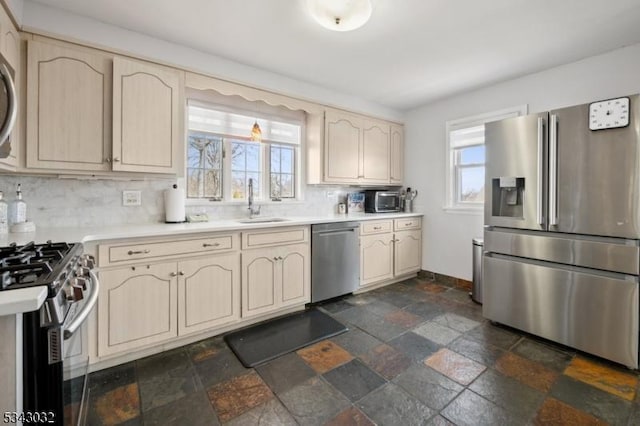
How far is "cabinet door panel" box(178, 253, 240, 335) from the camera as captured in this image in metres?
2.16

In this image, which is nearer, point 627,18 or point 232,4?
point 232,4

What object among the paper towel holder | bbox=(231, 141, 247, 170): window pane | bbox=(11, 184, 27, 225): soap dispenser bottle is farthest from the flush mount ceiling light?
bbox=(11, 184, 27, 225): soap dispenser bottle

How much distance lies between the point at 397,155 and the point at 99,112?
3455mm

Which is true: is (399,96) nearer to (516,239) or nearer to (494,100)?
(494,100)

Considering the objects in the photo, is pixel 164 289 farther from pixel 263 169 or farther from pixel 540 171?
pixel 540 171

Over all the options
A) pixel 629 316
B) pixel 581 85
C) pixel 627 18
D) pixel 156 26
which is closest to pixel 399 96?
pixel 581 85

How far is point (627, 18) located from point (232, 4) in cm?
281

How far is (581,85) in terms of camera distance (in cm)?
269

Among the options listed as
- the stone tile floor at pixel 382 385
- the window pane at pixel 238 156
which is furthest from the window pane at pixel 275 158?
the stone tile floor at pixel 382 385

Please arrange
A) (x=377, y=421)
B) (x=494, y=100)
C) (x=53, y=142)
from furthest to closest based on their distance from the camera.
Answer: (x=494, y=100)
(x=53, y=142)
(x=377, y=421)

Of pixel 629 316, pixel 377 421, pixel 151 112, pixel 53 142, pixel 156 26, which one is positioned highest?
pixel 156 26

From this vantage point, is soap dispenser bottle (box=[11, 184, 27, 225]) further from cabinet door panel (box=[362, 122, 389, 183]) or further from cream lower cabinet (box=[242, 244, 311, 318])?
cabinet door panel (box=[362, 122, 389, 183])

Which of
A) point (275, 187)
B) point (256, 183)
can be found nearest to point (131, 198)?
point (256, 183)

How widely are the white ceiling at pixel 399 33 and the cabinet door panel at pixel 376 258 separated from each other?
1.86 metres
